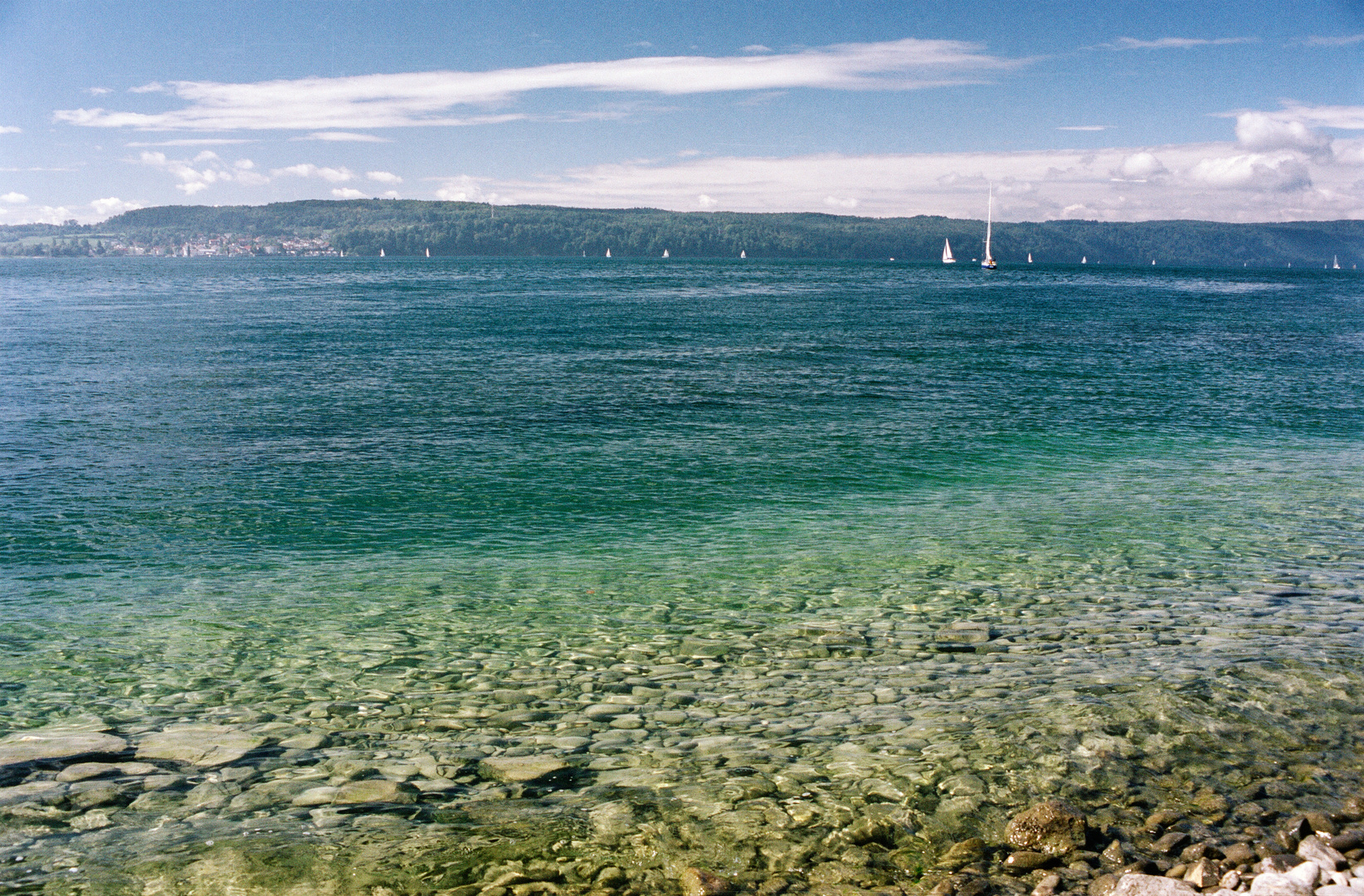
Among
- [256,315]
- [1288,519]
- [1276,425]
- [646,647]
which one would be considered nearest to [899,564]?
[646,647]

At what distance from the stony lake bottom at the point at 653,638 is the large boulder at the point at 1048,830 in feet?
0.43

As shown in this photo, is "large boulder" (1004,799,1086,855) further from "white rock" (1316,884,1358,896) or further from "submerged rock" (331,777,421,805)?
"submerged rock" (331,777,421,805)

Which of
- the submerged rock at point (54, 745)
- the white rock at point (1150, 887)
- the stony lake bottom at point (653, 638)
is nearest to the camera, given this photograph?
the white rock at point (1150, 887)

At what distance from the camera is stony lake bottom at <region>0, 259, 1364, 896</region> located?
277 inches

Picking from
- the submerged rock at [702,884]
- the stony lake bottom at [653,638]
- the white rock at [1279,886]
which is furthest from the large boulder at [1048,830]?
the submerged rock at [702,884]

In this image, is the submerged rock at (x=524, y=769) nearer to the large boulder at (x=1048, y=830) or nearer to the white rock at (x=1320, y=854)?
the large boulder at (x=1048, y=830)

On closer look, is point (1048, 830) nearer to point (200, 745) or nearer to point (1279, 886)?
point (1279, 886)

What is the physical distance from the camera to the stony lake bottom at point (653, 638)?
703cm

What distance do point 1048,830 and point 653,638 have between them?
19.3 ft

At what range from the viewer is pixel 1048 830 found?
6766 millimetres

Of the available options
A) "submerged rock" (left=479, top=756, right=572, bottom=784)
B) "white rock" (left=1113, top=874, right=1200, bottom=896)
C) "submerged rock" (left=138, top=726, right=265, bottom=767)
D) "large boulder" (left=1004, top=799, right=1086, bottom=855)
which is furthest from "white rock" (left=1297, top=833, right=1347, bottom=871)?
"submerged rock" (left=138, top=726, right=265, bottom=767)

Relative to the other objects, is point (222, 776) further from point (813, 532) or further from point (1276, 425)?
point (1276, 425)

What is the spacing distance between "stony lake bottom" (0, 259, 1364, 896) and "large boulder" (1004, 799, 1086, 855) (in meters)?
0.13

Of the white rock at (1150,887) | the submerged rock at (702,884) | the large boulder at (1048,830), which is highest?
the white rock at (1150,887)
